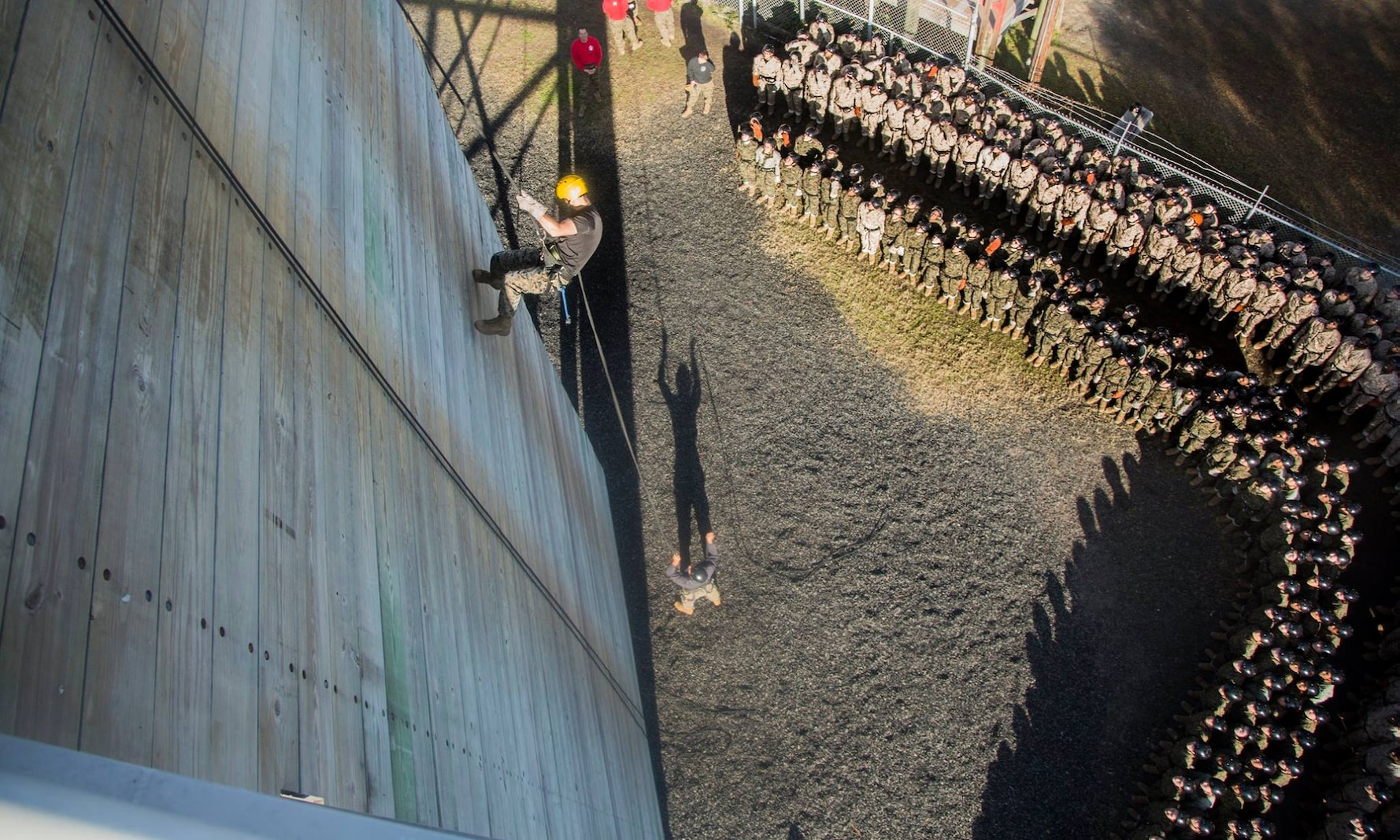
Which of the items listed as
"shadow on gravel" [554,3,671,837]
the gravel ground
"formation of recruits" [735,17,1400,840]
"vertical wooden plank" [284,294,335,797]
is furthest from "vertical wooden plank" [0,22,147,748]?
"formation of recruits" [735,17,1400,840]

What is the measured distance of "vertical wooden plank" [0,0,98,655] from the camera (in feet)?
6.84

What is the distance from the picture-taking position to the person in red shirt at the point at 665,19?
15641 millimetres

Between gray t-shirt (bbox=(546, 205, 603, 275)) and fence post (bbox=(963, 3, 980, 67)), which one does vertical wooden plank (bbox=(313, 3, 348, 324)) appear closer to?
gray t-shirt (bbox=(546, 205, 603, 275))

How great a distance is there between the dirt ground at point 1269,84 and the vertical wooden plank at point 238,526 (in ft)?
50.5

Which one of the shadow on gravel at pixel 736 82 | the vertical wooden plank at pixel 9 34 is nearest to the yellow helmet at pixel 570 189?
the vertical wooden plank at pixel 9 34

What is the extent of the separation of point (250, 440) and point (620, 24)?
14921mm

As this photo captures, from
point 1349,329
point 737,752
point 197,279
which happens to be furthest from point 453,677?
point 1349,329

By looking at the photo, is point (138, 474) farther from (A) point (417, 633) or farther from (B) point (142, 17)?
(A) point (417, 633)

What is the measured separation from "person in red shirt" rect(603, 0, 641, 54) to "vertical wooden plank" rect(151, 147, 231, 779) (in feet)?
44.8

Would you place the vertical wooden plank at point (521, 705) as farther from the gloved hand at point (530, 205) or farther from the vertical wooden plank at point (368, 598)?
the gloved hand at point (530, 205)

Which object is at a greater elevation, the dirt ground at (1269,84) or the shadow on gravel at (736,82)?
the dirt ground at (1269,84)

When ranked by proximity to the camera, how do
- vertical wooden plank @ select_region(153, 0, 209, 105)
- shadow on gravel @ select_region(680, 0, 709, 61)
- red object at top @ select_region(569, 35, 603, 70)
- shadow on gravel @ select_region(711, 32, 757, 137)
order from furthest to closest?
shadow on gravel @ select_region(680, 0, 709, 61) < red object at top @ select_region(569, 35, 603, 70) < shadow on gravel @ select_region(711, 32, 757, 137) < vertical wooden plank @ select_region(153, 0, 209, 105)

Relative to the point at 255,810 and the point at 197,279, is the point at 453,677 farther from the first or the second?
the point at 255,810

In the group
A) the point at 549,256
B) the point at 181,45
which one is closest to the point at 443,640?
the point at 181,45
